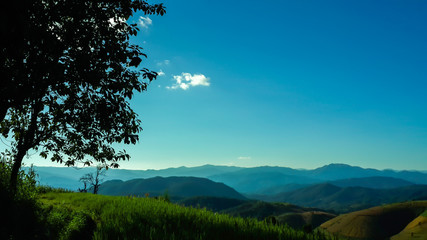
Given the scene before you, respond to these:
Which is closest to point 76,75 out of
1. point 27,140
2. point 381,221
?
point 27,140

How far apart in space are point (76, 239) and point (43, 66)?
5.73 meters

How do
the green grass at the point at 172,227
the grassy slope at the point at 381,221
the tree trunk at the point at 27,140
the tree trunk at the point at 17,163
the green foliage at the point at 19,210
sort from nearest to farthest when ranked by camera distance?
the green grass at the point at 172,227 → the green foliage at the point at 19,210 → the tree trunk at the point at 17,163 → the tree trunk at the point at 27,140 → the grassy slope at the point at 381,221

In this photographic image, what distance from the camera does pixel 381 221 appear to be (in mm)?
70875

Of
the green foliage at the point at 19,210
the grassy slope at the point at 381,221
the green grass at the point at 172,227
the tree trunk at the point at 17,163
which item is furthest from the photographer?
the grassy slope at the point at 381,221

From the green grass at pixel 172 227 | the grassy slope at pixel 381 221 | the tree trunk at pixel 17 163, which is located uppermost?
the tree trunk at pixel 17 163

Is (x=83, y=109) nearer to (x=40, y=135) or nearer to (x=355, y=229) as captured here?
(x=40, y=135)

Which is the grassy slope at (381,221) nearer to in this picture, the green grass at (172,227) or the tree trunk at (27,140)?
the green grass at (172,227)

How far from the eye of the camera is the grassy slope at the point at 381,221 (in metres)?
67.4

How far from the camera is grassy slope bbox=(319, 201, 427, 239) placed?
67.4 meters

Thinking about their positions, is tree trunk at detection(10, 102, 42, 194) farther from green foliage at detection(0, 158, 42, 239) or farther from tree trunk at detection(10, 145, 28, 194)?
green foliage at detection(0, 158, 42, 239)

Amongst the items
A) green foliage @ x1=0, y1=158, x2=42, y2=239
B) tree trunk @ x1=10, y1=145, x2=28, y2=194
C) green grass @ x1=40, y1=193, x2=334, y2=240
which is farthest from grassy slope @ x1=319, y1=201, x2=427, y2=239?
green foliage @ x1=0, y1=158, x2=42, y2=239

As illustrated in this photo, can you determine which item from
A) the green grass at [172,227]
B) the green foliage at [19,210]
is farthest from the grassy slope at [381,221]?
the green foliage at [19,210]

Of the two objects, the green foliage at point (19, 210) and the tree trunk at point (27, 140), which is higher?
the tree trunk at point (27, 140)

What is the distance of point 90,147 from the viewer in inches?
534
